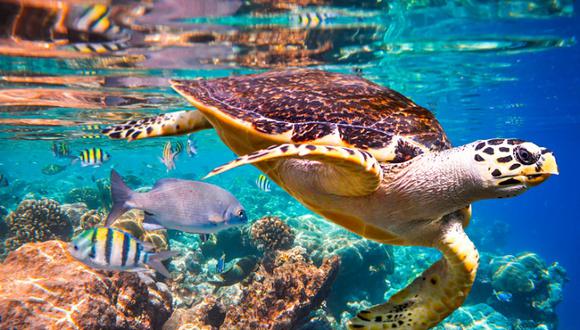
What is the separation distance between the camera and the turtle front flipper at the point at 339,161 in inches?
80.3

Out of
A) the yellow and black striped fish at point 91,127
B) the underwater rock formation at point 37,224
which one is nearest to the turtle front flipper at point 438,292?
the underwater rock formation at point 37,224

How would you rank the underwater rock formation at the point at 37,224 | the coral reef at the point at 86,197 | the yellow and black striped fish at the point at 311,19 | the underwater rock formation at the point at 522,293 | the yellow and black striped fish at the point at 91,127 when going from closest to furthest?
the yellow and black striped fish at the point at 311,19, the underwater rock formation at the point at 37,224, the underwater rock formation at the point at 522,293, the coral reef at the point at 86,197, the yellow and black striped fish at the point at 91,127

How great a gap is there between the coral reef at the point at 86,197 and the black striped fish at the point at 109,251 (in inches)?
436

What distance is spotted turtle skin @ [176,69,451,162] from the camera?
8.90ft

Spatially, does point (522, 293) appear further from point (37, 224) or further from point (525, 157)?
point (37, 224)

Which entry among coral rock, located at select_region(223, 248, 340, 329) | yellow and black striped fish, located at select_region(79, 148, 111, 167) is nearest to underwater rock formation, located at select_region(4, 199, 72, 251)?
yellow and black striped fish, located at select_region(79, 148, 111, 167)

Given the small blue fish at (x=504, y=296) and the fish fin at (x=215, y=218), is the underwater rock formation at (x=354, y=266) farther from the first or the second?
the fish fin at (x=215, y=218)

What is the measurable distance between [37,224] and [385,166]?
35.4 feet

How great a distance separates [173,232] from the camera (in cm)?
1213

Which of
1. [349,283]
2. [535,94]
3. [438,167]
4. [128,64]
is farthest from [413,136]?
[535,94]

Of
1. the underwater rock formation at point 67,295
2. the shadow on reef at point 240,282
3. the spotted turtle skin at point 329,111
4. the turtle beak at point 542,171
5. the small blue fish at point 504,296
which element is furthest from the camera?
the small blue fish at point 504,296

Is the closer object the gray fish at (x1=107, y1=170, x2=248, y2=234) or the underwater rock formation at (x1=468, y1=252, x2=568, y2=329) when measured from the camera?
the gray fish at (x1=107, y1=170, x2=248, y2=234)

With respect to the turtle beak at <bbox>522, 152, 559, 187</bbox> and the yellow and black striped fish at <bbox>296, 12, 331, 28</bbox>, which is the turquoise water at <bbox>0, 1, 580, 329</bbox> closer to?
the yellow and black striped fish at <bbox>296, 12, 331, 28</bbox>

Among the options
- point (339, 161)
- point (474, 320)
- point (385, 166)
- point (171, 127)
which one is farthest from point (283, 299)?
point (474, 320)
